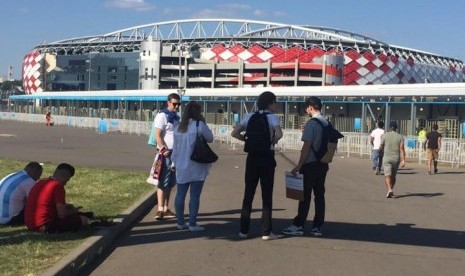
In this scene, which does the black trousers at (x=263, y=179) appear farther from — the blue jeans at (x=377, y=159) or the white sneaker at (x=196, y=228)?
the blue jeans at (x=377, y=159)

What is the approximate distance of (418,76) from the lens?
474 ft

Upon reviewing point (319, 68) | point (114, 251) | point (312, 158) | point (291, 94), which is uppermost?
point (319, 68)

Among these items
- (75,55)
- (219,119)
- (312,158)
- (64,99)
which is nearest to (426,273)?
(312,158)

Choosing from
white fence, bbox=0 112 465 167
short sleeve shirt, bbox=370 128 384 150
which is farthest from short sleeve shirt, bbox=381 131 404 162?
white fence, bbox=0 112 465 167

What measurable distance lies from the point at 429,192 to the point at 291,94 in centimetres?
3177

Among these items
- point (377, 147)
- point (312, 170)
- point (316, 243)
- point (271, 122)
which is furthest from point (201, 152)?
point (377, 147)

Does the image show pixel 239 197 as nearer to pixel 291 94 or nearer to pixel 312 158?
pixel 312 158

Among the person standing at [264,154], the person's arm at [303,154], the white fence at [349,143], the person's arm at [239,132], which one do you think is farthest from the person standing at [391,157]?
the white fence at [349,143]

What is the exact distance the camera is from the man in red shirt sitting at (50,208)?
679 centimetres

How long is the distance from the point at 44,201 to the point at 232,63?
130 metres

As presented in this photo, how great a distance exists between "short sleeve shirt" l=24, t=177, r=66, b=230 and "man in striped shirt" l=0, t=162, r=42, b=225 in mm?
548

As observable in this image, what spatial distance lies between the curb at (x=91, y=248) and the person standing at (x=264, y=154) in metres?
→ 1.66

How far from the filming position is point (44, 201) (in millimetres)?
6820

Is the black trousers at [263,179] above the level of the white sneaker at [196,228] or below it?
above
